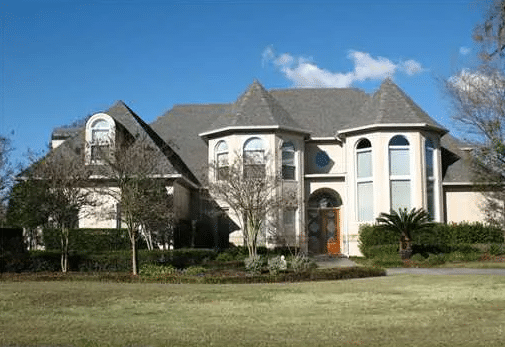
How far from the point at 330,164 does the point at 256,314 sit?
22.7 metres

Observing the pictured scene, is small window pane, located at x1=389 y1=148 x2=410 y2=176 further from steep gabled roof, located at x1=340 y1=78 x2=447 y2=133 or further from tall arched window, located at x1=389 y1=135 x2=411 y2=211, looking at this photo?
steep gabled roof, located at x1=340 y1=78 x2=447 y2=133

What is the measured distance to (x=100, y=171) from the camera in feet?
80.5

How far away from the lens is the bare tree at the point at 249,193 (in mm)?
24625

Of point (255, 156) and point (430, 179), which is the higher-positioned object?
point (255, 156)

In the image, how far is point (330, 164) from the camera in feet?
110

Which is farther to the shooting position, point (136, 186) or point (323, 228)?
point (323, 228)

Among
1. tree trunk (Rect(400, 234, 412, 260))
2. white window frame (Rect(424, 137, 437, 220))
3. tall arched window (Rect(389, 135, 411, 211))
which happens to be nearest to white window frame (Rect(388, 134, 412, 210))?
tall arched window (Rect(389, 135, 411, 211))

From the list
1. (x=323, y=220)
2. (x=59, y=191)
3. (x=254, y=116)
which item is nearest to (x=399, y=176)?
(x=323, y=220)

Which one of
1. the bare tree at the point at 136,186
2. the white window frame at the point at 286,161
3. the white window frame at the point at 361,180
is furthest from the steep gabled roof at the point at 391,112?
the bare tree at the point at 136,186

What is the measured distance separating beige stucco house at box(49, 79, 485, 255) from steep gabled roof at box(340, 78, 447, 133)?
0.17ft

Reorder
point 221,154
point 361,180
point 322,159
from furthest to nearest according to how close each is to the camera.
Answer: point 322,159 < point 221,154 < point 361,180

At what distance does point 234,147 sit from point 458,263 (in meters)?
12.1

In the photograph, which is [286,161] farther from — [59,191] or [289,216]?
[59,191]

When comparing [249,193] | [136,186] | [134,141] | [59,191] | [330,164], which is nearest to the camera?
[136,186]
